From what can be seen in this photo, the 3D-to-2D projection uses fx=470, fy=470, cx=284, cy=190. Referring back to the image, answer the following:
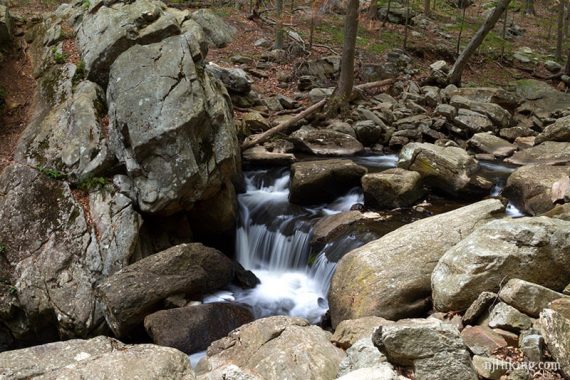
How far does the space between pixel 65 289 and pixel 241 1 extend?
2269 cm

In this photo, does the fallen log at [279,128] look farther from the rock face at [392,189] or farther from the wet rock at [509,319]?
the wet rock at [509,319]

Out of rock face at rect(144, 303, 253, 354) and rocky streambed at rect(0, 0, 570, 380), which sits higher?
rocky streambed at rect(0, 0, 570, 380)

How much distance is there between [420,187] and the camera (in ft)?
36.0

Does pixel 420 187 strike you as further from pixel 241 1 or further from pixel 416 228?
pixel 241 1

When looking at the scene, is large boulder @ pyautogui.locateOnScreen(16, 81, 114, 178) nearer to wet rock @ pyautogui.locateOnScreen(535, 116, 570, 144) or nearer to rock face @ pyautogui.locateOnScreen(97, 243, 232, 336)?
rock face @ pyautogui.locateOnScreen(97, 243, 232, 336)

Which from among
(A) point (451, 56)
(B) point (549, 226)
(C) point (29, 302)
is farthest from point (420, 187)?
(A) point (451, 56)

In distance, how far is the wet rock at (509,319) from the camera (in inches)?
192

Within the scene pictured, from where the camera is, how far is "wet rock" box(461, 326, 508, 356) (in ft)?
15.1

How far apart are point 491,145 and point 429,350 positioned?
489 inches

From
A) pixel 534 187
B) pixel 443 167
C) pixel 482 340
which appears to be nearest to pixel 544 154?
pixel 534 187

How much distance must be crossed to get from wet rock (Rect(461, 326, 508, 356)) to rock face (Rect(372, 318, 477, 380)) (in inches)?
21.8

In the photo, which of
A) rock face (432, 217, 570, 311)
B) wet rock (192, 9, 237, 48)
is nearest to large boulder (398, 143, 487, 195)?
rock face (432, 217, 570, 311)

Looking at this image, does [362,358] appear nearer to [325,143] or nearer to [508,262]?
[508,262]

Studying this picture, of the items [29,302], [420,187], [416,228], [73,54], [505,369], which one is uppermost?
[73,54]
